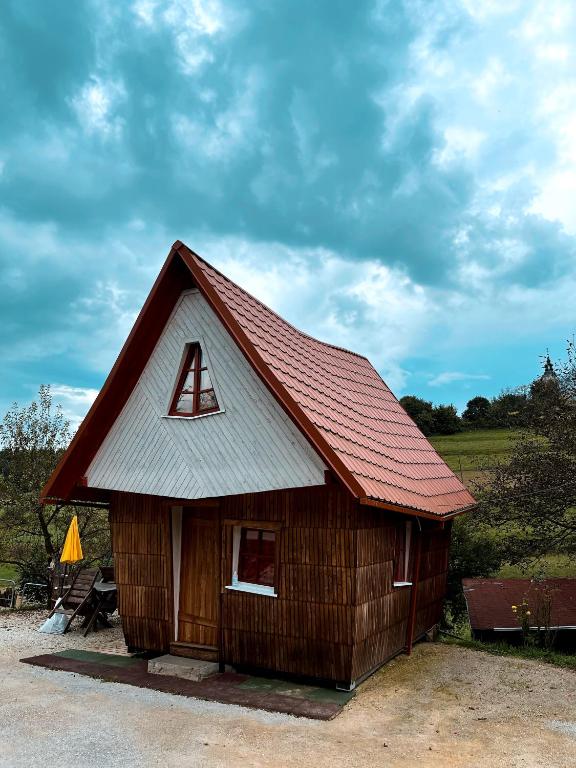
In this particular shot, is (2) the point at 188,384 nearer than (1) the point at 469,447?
Yes

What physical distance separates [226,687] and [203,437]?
3188 millimetres

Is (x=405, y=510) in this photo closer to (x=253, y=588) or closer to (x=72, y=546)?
(x=253, y=588)

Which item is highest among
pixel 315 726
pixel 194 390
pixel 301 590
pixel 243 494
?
pixel 194 390

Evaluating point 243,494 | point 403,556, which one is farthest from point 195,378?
point 403,556

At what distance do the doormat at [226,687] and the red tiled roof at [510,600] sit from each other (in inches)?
192

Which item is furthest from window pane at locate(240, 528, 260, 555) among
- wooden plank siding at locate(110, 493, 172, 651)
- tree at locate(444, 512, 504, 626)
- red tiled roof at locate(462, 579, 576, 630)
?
tree at locate(444, 512, 504, 626)

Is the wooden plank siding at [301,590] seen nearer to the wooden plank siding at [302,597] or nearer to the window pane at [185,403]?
the wooden plank siding at [302,597]

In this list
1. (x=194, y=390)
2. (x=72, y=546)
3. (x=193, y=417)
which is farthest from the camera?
(x=72, y=546)

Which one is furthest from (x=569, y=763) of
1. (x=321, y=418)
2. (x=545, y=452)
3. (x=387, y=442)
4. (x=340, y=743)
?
(x=545, y=452)

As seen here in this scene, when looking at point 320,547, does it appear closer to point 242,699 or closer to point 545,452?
point 242,699

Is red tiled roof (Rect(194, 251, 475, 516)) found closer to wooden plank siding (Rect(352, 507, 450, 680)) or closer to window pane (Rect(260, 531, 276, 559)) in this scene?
wooden plank siding (Rect(352, 507, 450, 680))

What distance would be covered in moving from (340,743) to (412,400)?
4762cm

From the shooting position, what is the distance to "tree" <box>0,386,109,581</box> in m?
16.4

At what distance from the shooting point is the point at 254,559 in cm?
852
